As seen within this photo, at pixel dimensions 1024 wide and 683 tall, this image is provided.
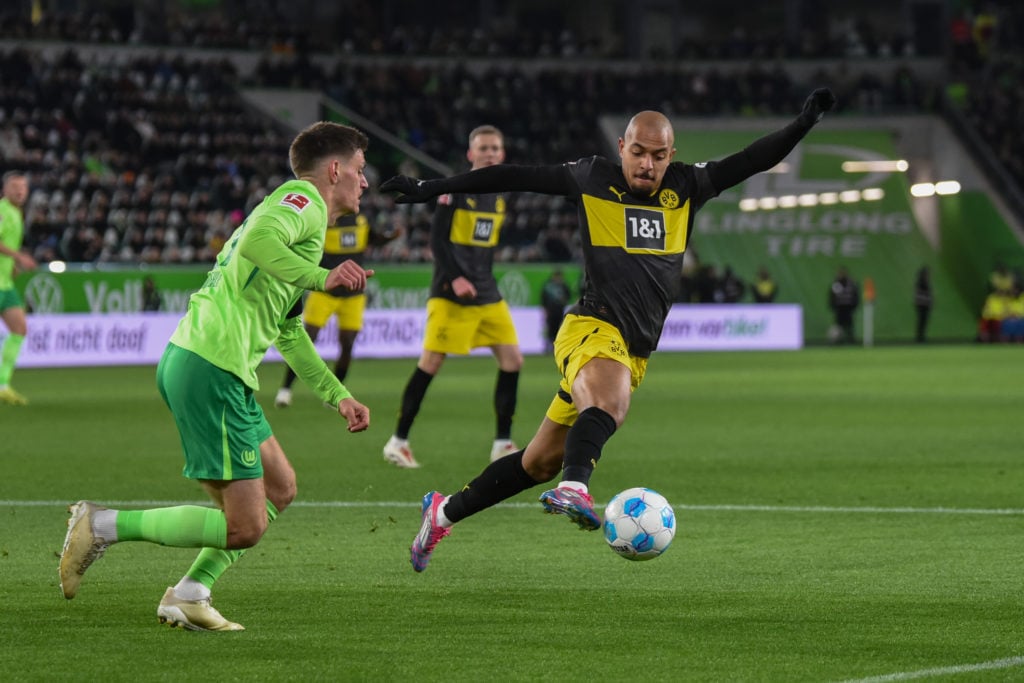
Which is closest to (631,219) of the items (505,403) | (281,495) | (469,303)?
Result: (281,495)

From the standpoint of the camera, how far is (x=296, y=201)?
6.04 metres

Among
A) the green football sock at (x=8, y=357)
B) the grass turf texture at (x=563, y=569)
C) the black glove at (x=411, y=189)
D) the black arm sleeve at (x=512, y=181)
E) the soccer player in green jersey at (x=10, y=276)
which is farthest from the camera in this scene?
the green football sock at (x=8, y=357)

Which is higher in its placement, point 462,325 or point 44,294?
point 462,325

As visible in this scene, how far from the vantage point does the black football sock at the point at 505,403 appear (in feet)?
41.5

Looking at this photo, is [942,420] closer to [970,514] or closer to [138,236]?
[970,514]

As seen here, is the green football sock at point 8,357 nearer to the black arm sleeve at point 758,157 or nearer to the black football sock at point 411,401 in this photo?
the black football sock at point 411,401

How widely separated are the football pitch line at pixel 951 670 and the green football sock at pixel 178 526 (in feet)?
7.55

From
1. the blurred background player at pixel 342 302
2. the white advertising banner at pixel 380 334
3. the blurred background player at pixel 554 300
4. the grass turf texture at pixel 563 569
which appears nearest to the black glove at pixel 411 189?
the grass turf texture at pixel 563 569

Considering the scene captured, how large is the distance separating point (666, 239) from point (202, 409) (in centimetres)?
258

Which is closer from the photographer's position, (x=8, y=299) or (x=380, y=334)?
(x=8, y=299)

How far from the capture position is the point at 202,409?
5.89m

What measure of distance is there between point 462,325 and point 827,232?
113 feet

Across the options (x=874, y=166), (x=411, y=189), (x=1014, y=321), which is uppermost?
(x=874, y=166)

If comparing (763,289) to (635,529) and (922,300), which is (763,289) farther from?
(635,529)
